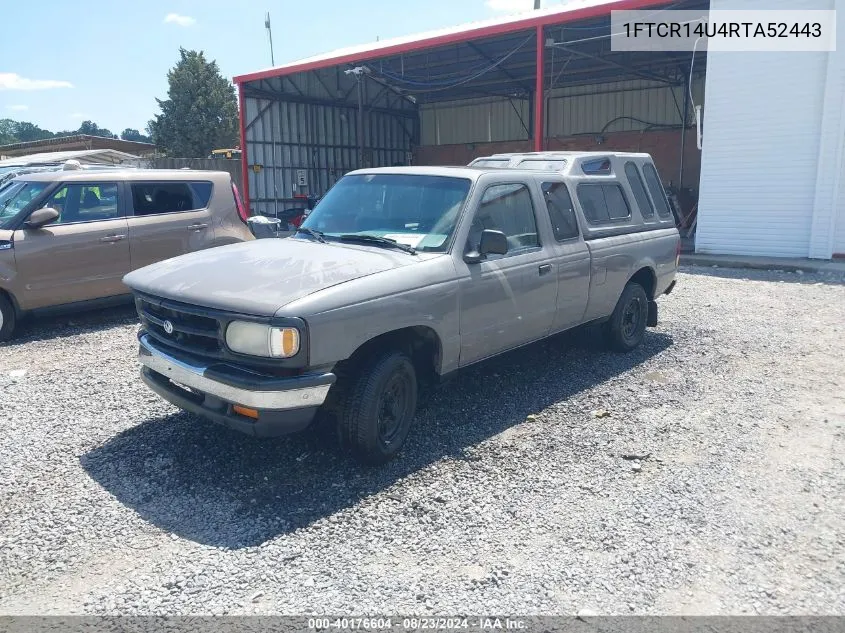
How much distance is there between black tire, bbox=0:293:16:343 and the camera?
275 inches

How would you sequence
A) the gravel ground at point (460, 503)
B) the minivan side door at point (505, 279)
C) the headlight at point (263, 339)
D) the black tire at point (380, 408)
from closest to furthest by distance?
the gravel ground at point (460, 503) < the headlight at point (263, 339) < the black tire at point (380, 408) < the minivan side door at point (505, 279)

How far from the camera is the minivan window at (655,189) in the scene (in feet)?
22.7

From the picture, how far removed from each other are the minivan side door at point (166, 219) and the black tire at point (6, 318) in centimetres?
134

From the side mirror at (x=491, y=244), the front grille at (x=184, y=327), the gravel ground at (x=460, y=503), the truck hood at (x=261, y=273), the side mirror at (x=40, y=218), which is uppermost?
the side mirror at (x=40, y=218)

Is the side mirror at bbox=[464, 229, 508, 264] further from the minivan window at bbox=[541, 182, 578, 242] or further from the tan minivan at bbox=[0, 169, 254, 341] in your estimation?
the tan minivan at bbox=[0, 169, 254, 341]

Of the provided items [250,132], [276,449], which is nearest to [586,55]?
[250,132]

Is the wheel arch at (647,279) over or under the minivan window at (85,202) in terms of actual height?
under

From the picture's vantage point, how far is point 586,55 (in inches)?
680

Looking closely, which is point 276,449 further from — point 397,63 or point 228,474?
point 397,63

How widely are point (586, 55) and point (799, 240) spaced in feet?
24.3

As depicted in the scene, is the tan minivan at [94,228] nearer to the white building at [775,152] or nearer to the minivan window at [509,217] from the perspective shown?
the minivan window at [509,217]

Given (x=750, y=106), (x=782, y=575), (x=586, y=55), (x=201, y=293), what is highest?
(x=586, y=55)

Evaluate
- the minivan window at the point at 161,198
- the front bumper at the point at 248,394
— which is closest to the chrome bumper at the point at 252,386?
the front bumper at the point at 248,394

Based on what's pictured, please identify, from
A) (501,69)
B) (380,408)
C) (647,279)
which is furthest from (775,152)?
(380,408)
